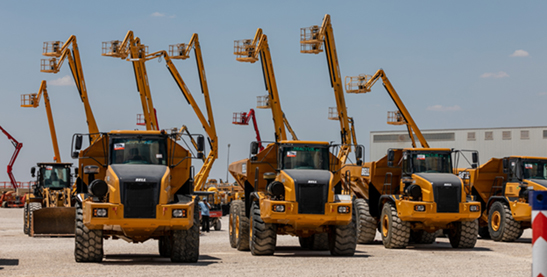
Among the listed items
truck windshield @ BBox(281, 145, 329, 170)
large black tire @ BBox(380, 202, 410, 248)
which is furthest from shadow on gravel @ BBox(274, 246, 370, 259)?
truck windshield @ BBox(281, 145, 329, 170)

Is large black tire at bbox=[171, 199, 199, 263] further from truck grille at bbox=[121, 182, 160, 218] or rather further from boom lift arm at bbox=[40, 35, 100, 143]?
boom lift arm at bbox=[40, 35, 100, 143]

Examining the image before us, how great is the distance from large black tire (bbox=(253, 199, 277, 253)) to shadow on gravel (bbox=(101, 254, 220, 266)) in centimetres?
102

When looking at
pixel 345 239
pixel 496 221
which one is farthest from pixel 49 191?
pixel 496 221

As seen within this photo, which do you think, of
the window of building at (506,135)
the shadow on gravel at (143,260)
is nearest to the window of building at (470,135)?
the window of building at (506,135)

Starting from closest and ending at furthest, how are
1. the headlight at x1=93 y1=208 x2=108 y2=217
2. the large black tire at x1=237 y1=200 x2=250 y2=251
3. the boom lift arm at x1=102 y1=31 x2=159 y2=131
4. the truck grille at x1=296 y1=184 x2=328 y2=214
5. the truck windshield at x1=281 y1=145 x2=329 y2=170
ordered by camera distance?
1. the headlight at x1=93 y1=208 x2=108 y2=217
2. the truck grille at x1=296 y1=184 x2=328 y2=214
3. the truck windshield at x1=281 y1=145 x2=329 y2=170
4. the large black tire at x1=237 y1=200 x2=250 y2=251
5. the boom lift arm at x1=102 y1=31 x2=159 y2=131

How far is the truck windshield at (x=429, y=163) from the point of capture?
21.6m

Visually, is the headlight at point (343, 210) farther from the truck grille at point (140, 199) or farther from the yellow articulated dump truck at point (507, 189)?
the yellow articulated dump truck at point (507, 189)

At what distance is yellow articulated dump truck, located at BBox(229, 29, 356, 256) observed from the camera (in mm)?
16969

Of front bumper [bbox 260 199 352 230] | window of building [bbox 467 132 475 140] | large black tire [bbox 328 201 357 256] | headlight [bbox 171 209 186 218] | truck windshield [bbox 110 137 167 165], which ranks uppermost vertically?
window of building [bbox 467 132 475 140]

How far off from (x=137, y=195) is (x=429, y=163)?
10.2m

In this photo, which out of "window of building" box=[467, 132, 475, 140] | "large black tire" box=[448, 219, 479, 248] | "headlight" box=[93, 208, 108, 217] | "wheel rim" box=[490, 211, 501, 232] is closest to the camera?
"headlight" box=[93, 208, 108, 217]

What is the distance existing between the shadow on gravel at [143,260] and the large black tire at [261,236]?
1.02 metres

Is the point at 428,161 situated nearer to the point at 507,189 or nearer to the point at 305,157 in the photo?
the point at 507,189

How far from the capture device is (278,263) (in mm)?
15484
